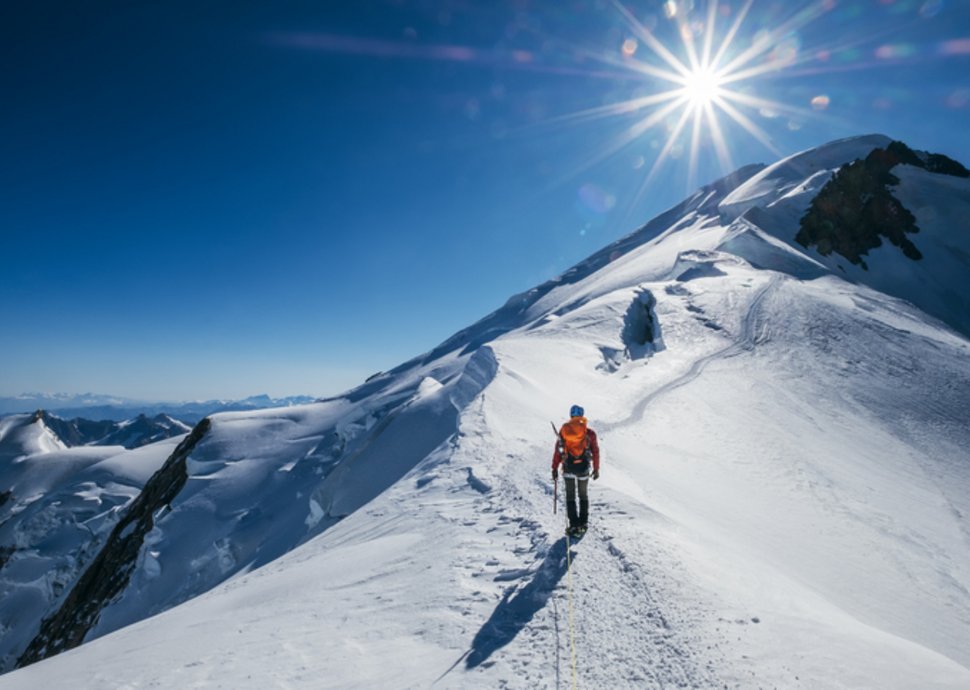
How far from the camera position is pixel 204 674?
5.14m

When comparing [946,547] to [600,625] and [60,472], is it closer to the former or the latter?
[600,625]

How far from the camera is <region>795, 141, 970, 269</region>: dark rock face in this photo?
145 feet

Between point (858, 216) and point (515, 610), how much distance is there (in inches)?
2223

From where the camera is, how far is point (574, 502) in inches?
286

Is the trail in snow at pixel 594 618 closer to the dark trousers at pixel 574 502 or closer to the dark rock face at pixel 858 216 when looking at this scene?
the dark trousers at pixel 574 502

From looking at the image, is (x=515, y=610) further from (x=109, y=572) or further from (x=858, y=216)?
(x=858, y=216)

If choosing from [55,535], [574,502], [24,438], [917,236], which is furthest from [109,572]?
[24,438]

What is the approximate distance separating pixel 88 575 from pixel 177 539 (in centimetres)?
1203

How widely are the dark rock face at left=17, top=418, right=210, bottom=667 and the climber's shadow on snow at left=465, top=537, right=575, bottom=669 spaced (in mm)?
36255

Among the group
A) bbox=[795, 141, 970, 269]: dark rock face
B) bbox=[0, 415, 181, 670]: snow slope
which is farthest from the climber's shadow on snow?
bbox=[0, 415, 181, 670]: snow slope

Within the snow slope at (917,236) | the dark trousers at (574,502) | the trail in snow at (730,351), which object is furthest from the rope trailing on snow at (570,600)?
the snow slope at (917,236)

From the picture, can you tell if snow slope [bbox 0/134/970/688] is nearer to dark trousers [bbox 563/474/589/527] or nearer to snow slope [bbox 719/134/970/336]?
dark trousers [bbox 563/474/589/527]

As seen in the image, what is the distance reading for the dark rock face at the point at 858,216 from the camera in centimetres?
4416

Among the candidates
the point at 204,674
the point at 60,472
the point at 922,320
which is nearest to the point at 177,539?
the point at 204,674
